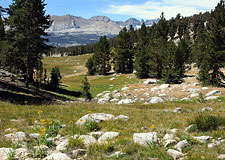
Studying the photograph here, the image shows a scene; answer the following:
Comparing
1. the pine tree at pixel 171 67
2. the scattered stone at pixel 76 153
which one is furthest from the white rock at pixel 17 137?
the pine tree at pixel 171 67

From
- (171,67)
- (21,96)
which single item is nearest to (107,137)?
(21,96)

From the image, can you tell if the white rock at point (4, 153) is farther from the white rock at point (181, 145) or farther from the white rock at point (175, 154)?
the white rock at point (181, 145)

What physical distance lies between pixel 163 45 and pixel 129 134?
36.6 metres

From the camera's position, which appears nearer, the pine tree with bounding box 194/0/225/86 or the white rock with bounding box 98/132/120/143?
the white rock with bounding box 98/132/120/143

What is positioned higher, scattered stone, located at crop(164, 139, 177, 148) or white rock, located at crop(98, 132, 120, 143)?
scattered stone, located at crop(164, 139, 177, 148)

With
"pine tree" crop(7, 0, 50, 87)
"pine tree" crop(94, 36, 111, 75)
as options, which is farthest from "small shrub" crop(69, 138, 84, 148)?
"pine tree" crop(94, 36, 111, 75)

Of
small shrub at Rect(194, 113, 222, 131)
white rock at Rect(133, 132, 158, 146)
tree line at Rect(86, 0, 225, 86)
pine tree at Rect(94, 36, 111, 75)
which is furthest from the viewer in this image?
pine tree at Rect(94, 36, 111, 75)

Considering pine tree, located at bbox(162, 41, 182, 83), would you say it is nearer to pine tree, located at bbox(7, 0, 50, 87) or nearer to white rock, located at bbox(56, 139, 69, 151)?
pine tree, located at bbox(7, 0, 50, 87)

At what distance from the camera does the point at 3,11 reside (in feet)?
50.4

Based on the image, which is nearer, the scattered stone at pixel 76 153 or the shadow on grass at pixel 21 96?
the scattered stone at pixel 76 153

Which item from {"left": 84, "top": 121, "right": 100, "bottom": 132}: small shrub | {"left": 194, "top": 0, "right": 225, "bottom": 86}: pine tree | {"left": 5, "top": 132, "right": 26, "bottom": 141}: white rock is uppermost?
{"left": 194, "top": 0, "right": 225, "bottom": 86}: pine tree

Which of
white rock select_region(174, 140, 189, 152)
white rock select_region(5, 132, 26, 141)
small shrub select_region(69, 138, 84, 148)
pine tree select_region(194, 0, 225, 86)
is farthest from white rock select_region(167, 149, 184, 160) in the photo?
pine tree select_region(194, 0, 225, 86)

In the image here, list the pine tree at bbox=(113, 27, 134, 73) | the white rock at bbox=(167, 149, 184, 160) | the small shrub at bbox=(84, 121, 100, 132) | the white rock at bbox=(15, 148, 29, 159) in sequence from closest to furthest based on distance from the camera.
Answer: the white rock at bbox=(167, 149, 184, 160), the white rock at bbox=(15, 148, 29, 159), the small shrub at bbox=(84, 121, 100, 132), the pine tree at bbox=(113, 27, 134, 73)

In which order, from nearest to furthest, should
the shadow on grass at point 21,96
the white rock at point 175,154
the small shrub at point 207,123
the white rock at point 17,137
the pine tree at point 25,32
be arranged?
the white rock at point 175,154 → the white rock at point 17,137 → the small shrub at point 207,123 → the shadow on grass at point 21,96 → the pine tree at point 25,32
